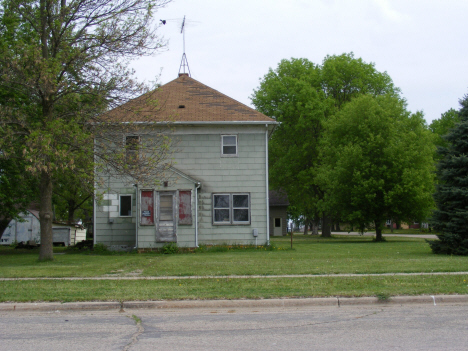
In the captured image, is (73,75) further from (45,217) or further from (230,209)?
(230,209)

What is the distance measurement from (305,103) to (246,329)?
36.5 meters

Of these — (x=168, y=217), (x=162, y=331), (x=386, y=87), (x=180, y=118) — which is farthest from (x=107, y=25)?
(x=386, y=87)

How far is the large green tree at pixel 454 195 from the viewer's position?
18562mm

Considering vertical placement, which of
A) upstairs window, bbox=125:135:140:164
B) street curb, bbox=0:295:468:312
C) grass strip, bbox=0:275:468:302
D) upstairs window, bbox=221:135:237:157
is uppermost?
upstairs window, bbox=221:135:237:157

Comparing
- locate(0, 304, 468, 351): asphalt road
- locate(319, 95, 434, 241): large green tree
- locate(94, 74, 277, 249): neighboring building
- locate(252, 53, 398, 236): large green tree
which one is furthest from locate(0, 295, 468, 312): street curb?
locate(252, 53, 398, 236): large green tree

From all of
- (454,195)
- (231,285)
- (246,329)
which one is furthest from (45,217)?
(454,195)

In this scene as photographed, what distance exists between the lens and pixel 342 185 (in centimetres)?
3519

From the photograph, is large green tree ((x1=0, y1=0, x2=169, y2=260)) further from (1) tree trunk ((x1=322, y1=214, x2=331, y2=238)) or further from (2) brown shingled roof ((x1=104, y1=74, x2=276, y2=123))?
(1) tree trunk ((x1=322, y1=214, x2=331, y2=238))

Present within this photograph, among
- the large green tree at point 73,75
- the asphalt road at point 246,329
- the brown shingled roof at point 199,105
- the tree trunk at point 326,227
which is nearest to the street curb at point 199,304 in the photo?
the asphalt road at point 246,329

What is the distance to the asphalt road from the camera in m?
6.36

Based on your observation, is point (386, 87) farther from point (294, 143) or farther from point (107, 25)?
point (107, 25)

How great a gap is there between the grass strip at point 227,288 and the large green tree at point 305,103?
3155cm

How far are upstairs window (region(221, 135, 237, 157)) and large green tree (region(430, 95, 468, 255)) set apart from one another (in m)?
9.12

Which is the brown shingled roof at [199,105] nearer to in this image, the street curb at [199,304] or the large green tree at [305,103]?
the street curb at [199,304]
